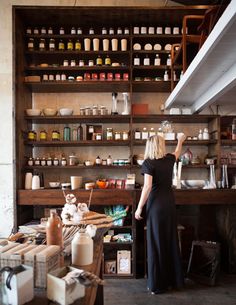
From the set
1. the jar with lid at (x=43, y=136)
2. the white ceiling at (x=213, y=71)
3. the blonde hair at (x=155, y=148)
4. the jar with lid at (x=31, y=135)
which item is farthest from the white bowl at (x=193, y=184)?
the jar with lid at (x=31, y=135)

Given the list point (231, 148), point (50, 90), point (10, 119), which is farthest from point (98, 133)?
point (231, 148)

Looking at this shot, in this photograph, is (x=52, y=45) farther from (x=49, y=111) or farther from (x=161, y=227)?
(x=161, y=227)

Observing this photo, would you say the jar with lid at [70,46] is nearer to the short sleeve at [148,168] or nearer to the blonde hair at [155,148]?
the blonde hair at [155,148]

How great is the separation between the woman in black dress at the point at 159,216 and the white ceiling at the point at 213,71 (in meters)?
0.78

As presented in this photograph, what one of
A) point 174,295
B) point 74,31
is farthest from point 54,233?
point 74,31

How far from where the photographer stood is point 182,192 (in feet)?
11.3

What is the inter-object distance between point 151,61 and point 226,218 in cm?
246

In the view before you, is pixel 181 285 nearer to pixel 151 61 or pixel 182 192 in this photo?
pixel 182 192

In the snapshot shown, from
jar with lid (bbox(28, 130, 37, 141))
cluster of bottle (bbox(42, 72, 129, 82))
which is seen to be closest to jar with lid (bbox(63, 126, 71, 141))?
jar with lid (bbox(28, 130, 37, 141))

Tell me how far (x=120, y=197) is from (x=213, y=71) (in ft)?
5.86

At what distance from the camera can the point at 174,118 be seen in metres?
3.90

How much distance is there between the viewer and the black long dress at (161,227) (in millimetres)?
2828

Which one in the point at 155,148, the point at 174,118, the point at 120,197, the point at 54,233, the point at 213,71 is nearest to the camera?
the point at 54,233

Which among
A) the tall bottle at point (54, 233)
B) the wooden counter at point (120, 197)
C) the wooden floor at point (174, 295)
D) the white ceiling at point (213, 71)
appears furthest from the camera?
the wooden counter at point (120, 197)
